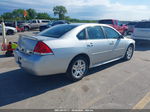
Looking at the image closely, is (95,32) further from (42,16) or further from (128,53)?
(42,16)

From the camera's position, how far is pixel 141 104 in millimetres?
3100

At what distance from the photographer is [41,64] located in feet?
11.1

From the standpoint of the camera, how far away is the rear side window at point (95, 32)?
4.41 meters

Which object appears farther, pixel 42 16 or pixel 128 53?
pixel 42 16

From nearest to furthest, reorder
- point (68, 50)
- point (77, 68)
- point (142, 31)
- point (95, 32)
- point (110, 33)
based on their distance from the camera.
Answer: point (68, 50)
point (77, 68)
point (95, 32)
point (110, 33)
point (142, 31)

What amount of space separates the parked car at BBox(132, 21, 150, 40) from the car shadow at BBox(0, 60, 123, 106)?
668cm

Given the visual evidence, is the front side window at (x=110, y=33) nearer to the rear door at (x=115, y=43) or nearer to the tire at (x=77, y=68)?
the rear door at (x=115, y=43)

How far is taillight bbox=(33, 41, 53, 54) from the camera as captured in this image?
338 cm

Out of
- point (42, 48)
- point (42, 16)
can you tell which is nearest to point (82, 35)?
point (42, 48)

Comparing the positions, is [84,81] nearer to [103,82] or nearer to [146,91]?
[103,82]

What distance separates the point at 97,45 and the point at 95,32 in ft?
1.43

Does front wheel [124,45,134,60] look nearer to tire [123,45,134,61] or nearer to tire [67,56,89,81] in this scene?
tire [123,45,134,61]

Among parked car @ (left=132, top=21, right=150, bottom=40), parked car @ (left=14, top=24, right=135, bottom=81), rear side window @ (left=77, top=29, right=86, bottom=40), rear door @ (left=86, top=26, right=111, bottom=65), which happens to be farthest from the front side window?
parked car @ (left=132, top=21, right=150, bottom=40)

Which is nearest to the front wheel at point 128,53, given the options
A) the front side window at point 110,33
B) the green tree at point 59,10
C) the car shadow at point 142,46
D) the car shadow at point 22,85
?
the front side window at point 110,33
